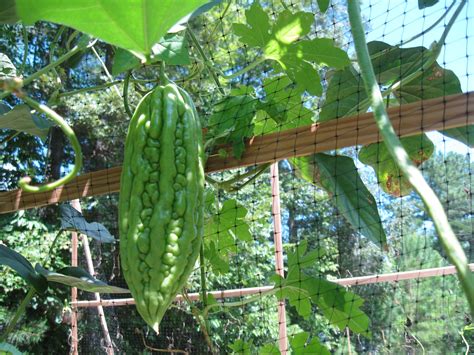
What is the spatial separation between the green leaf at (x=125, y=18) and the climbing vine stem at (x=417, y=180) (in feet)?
0.46

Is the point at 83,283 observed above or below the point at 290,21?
below

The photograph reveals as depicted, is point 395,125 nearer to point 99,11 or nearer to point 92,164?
point 99,11

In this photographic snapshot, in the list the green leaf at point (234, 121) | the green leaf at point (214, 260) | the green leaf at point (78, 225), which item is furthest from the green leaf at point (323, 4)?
the green leaf at point (78, 225)

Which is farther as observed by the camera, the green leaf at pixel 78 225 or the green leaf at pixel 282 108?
the green leaf at pixel 78 225

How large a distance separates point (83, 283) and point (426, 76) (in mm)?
554

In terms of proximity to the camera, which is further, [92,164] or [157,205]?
[92,164]

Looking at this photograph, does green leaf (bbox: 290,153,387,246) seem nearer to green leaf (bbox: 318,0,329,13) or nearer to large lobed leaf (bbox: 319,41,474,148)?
large lobed leaf (bbox: 319,41,474,148)

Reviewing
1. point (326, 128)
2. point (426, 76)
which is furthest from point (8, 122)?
point (426, 76)

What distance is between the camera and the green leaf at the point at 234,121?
27.4 inches

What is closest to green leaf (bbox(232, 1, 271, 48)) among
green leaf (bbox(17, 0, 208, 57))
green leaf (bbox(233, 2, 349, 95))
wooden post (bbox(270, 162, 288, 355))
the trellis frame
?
green leaf (bbox(233, 2, 349, 95))

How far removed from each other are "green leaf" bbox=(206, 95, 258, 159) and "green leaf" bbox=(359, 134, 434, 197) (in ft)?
0.63

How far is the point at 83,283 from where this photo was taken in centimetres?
77

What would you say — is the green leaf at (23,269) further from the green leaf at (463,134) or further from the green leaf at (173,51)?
the green leaf at (463,134)

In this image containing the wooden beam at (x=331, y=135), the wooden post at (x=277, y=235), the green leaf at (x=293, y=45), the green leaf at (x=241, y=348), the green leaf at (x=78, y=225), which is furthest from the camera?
the wooden post at (x=277, y=235)
